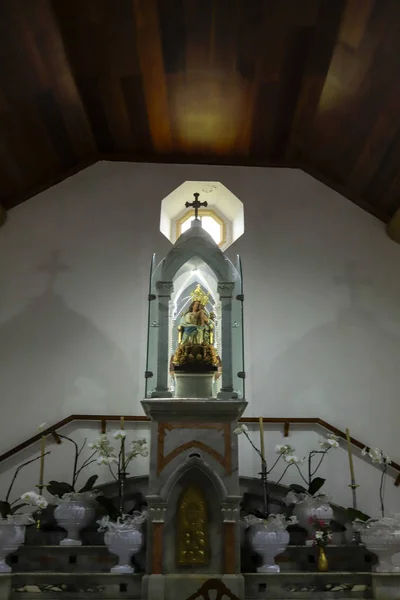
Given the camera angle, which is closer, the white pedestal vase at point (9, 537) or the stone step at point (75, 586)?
the stone step at point (75, 586)

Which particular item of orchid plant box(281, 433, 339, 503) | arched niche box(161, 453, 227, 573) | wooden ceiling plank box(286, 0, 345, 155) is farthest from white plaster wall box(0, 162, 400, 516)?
arched niche box(161, 453, 227, 573)

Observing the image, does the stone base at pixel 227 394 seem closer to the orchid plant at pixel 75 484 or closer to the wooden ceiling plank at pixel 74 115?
the orchid plant at pixel 75 484

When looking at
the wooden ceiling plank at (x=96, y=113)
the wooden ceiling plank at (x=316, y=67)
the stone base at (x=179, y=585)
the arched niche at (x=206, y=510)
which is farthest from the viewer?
the wooden ceiling plank at (x=96, y=113)

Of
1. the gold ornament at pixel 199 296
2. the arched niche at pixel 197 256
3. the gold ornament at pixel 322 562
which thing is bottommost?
the gold ornament at pixel 322 562

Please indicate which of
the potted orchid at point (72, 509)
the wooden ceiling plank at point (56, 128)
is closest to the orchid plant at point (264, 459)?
the potted orchid at point (72, 509)

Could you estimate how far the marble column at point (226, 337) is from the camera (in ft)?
14.6

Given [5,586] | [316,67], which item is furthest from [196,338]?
[316,67]

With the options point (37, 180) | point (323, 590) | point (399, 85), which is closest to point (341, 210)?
point (399, 85)

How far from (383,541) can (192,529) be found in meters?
1.42

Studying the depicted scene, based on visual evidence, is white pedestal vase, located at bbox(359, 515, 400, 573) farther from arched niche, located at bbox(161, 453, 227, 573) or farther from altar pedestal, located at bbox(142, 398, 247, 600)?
arched niche, located at bbox(161, 453, 227, 573)

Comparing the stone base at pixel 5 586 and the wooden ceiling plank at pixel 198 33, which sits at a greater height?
the wooden ceiling plank at pixel 198 33

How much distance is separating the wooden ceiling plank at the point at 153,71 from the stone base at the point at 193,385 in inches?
128

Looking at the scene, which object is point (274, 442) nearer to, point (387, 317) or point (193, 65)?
point (387, 317)

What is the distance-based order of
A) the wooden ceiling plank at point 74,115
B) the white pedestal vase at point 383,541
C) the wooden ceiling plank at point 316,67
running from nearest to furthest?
1. the white pedestal vase at point 383,541
2. the wooden ceiling plank at point 316,67
3. the wooden ceiling plank at point 74,115
